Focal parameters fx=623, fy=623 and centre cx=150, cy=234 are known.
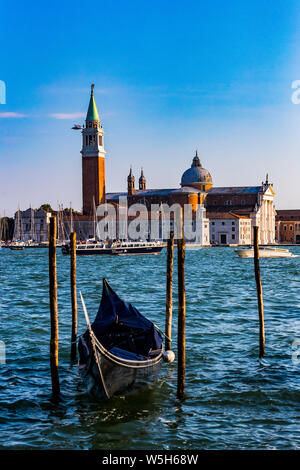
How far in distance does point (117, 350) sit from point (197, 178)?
67.9 metres

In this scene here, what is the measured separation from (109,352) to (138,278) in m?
17.1

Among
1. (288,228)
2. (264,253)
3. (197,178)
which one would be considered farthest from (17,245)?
(288,228)

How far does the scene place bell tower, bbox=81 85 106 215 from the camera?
69.3 meters

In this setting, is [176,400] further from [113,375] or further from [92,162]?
[92,162]

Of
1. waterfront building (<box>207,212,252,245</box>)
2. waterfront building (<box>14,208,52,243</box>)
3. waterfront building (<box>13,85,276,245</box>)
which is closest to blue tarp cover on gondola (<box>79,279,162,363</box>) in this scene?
waterfront building (<box>13,85,276,245</box>)

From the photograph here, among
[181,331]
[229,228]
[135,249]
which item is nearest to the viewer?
[181,331]

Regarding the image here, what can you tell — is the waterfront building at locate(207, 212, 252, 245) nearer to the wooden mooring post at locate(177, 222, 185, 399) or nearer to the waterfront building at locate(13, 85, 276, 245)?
the waterfront building at locate(13, 85, 276, 245)

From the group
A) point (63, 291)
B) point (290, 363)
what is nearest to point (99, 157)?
point (63, 291)

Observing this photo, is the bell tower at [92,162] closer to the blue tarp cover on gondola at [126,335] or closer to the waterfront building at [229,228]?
the waterfront building at [229,228]

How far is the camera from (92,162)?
228ft

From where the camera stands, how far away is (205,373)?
25.9 ft
